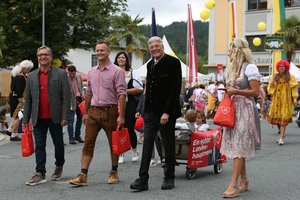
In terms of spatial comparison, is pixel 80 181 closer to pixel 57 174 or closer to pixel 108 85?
pixel 57 174

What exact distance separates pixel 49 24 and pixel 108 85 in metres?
25.5

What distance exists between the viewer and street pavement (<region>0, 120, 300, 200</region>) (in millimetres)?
6754

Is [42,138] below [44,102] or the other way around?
below

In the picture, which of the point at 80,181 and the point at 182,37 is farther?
the point at 182,37

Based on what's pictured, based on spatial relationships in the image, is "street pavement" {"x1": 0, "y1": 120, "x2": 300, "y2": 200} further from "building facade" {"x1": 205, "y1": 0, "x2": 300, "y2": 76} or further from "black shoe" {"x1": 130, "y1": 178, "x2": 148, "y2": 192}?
"building facade" {"x1": 205, "y1": 0, "x2": 300, "y2": 76}

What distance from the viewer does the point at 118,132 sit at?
7.47 meters

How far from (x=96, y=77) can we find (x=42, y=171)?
1482 millimetres

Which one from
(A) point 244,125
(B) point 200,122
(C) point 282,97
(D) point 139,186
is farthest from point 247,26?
(D) point 139,186

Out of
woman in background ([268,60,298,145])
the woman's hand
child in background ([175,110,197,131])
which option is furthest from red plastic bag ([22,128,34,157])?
woman in background ([268,60,298,145])

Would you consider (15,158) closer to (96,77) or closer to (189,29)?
(96,77)

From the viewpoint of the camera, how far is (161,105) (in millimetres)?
7074

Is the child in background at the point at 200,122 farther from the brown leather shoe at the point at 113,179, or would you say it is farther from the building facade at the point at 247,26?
the building facade at the point at 247,26

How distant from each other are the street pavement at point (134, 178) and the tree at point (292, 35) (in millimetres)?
29782

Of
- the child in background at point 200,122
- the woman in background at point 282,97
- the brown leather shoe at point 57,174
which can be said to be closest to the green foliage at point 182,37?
the woman in background at point 282,97
